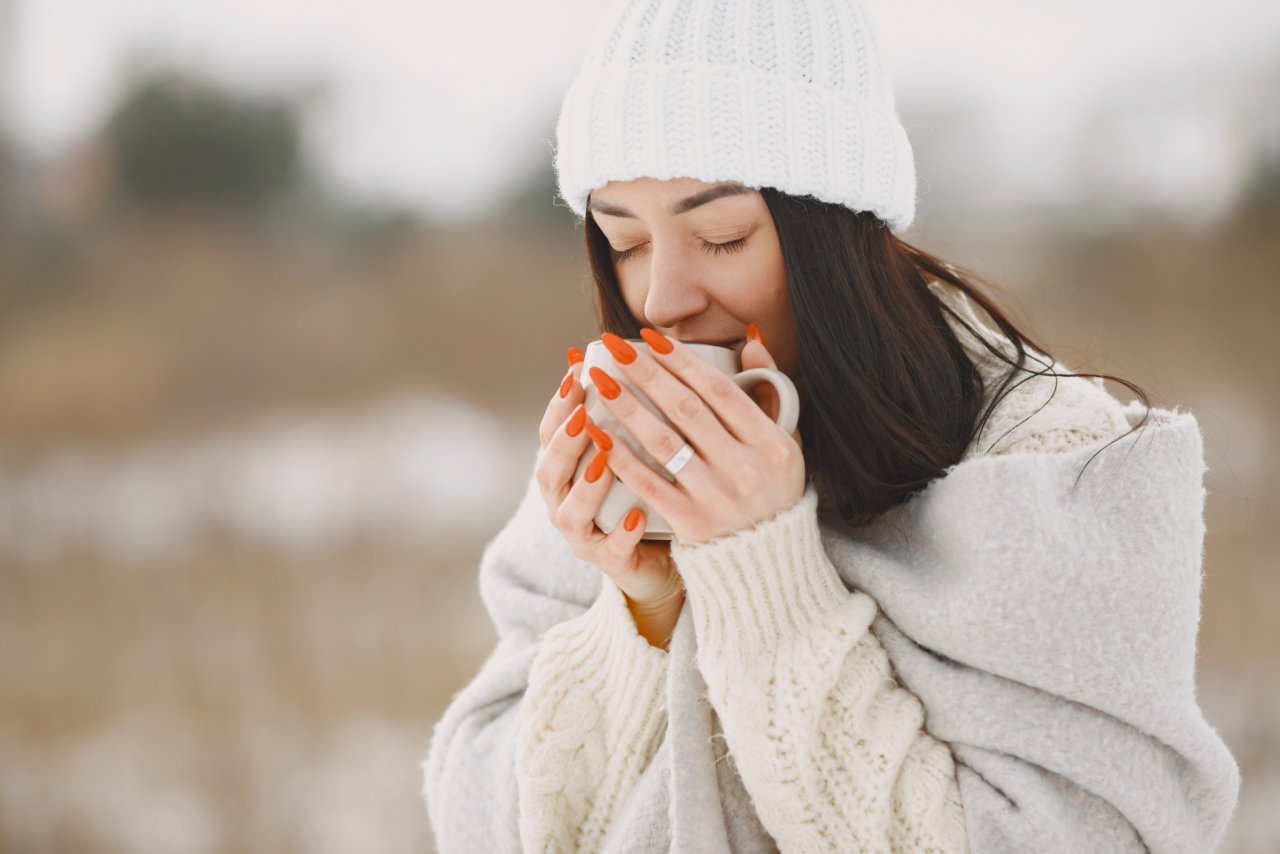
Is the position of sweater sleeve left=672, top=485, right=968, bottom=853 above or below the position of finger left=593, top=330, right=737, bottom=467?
below

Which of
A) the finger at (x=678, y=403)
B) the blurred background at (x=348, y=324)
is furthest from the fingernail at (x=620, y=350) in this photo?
the blurred background at (x=348, y=324)

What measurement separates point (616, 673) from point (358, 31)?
7.83ft

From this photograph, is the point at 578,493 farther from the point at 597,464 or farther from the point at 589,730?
the point at 589,730

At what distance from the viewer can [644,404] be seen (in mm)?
697

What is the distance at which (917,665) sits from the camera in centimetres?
72

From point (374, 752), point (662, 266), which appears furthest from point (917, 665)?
point (374, 752)

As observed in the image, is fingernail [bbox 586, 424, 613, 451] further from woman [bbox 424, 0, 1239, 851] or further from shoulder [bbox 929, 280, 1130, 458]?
shoulder [bbox 929, 280, 1130, 458]

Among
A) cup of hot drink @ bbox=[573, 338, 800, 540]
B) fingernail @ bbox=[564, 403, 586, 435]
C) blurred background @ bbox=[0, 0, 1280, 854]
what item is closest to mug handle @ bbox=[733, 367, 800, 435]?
cup of hot drink @ bbox=[573, 338, 800, 540]

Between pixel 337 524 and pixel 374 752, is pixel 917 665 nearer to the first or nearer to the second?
pixel 374 752

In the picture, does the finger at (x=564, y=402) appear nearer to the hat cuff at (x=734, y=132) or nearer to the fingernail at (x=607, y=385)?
the fingernail at (x=607, y=385)

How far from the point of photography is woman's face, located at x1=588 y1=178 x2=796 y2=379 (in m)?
0.78

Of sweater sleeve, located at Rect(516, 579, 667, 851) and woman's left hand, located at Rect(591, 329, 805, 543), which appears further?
sweater sleeve, located at Rect(516, 579, 667, 851)

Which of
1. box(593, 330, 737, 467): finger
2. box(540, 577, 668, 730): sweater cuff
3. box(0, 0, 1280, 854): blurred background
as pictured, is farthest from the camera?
box(0, 0, 1280, 854): blurred background

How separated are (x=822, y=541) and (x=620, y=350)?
231mm
